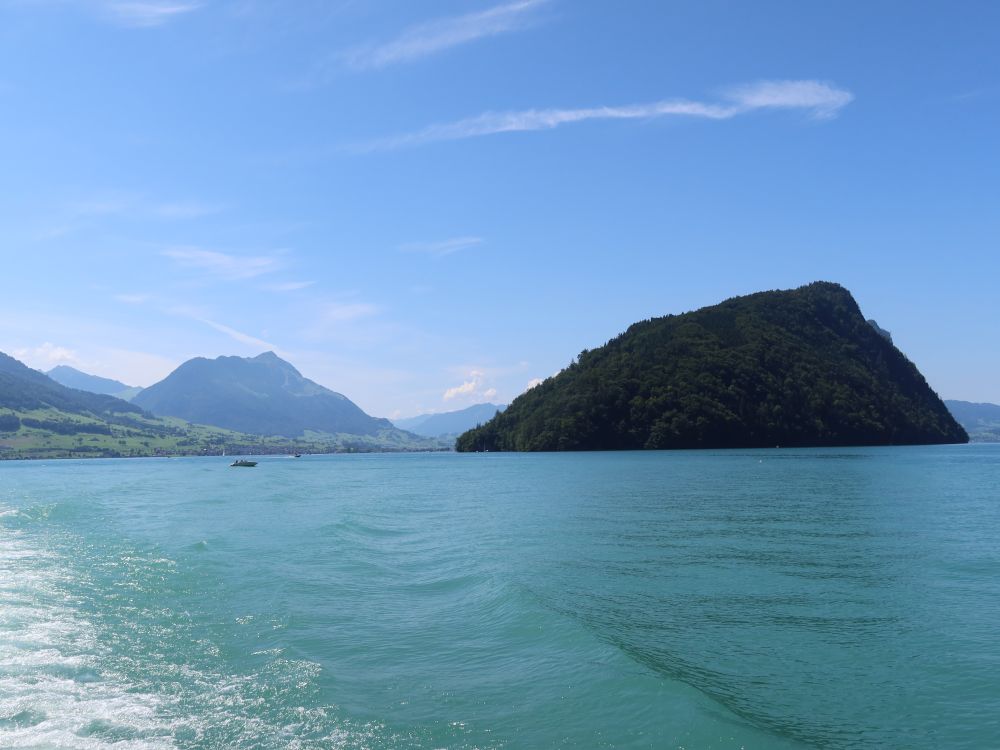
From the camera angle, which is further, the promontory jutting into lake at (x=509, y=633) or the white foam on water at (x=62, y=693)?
the promontory jutting into lake at (x=509, y=633)

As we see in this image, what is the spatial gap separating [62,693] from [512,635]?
1127cm

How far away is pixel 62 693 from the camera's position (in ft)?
50.7

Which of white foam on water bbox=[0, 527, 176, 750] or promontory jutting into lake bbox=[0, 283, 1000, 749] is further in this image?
promontory jutting into lake bbox=[0, 283, 1000, 749]

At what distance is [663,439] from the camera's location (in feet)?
A: 637

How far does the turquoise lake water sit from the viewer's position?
1364cm

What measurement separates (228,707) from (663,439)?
187324mm

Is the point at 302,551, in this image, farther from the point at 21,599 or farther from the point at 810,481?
the point at 810,481

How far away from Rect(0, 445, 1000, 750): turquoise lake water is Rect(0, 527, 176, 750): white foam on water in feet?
0.24

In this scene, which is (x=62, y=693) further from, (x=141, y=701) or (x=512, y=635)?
(x=512, y=635)

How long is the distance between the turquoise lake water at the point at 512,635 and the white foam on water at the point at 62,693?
7 centimetres

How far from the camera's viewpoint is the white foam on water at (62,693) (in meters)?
13.1

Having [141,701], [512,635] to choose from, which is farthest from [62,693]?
[512,635]

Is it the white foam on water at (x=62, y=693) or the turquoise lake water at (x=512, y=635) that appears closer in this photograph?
the white foam on water at (x=62, y=693)

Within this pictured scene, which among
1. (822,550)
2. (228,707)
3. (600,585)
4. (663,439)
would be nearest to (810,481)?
(822,550)
